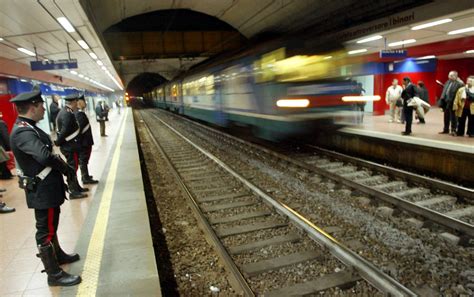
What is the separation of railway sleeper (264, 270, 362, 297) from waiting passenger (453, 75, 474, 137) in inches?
331

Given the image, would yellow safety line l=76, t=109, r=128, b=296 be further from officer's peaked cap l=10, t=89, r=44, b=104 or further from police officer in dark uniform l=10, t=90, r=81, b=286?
officer's peaked cap l=10, t=89, r=44, b=104

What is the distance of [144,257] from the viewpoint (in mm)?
3545

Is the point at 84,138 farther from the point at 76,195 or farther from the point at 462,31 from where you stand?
the point at 462,31

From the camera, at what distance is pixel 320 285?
3.45 m

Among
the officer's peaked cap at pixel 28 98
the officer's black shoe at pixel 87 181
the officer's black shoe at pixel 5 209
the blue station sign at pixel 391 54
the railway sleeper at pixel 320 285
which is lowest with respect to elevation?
the railway sleeper at pixel 320 285

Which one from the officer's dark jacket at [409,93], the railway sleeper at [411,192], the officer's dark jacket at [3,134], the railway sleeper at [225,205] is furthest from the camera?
the officer's dark jacket at [409,93]

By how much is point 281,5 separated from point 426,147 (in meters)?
10.8

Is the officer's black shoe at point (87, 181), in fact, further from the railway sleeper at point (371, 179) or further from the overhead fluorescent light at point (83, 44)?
the overhead fluorescent light at point (83, 44)

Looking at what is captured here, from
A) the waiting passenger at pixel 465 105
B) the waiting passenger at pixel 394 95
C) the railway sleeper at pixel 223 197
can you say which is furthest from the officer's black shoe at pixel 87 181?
the waiting passenger at pixel 394 95

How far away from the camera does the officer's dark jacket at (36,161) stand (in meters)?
3.04

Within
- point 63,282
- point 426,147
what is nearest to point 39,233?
point 63,282

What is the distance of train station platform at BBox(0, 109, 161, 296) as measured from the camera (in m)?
3.15

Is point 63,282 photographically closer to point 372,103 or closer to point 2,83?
point 2,83

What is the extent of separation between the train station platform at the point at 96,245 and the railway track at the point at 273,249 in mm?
941
